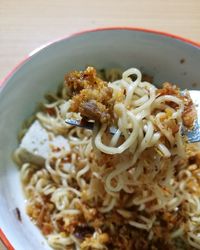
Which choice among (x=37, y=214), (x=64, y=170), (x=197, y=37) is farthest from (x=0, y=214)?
(x=197, y=37)

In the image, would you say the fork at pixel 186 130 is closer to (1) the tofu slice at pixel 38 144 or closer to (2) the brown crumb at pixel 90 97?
(2) the brown crumb at pixel 90 97

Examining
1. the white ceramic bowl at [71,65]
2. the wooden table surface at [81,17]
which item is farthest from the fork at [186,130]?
the wooden table surface at [81,17]

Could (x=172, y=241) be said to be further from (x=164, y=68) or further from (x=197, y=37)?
(x=197, y=37)

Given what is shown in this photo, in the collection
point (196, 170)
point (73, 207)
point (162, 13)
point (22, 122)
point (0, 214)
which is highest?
point (162, 13)

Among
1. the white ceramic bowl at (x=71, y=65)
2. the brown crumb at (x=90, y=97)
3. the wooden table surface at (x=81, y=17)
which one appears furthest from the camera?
the wooden table surface at (x=81, y=17)

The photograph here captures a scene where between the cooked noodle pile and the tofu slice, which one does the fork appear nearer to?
the cooked noodle pile

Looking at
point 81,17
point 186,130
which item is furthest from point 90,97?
point 81,17
